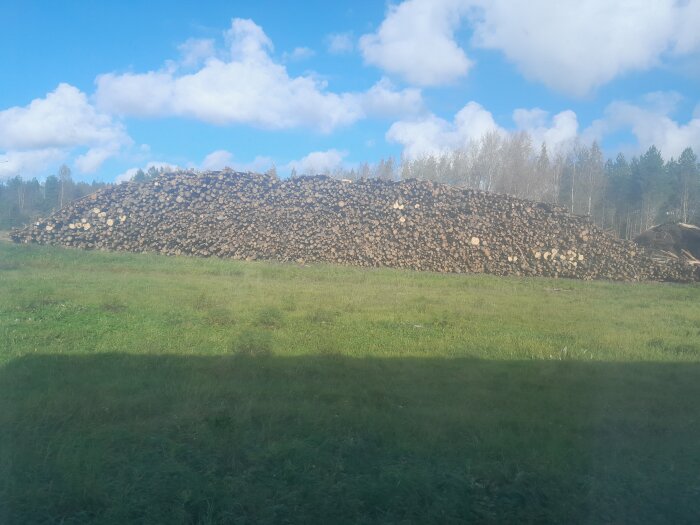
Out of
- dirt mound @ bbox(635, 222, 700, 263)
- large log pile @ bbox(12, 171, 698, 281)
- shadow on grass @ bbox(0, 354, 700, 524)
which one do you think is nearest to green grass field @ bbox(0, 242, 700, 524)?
shadow on grass @ bbox(0, 354, 700, 524)

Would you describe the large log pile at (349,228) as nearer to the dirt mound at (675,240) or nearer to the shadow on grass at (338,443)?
the dirt mound at (675,240)

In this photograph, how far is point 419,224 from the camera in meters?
20.5

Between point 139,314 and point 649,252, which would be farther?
point 649,252

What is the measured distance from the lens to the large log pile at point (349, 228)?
19.7 meters

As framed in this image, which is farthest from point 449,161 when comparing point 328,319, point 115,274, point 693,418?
point 693,418

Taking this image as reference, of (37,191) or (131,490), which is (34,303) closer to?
(131,490)

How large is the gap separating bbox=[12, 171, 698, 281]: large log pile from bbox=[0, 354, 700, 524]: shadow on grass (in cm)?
1223

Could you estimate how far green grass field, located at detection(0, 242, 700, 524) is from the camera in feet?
→ 13.7

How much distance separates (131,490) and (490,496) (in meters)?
2.60

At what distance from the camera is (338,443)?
5.01 metres

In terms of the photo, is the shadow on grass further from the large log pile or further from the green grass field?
the large log pile

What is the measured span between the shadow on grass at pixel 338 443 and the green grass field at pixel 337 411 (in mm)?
20

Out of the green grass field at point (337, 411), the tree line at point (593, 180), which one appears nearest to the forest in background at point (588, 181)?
the tree line at point (593, 180)

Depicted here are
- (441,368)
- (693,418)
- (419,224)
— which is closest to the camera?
(693,418)
